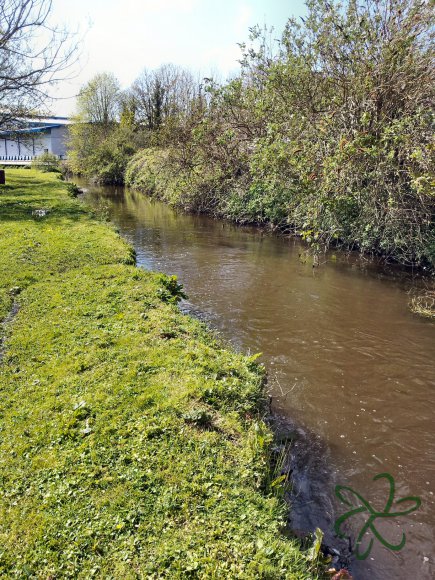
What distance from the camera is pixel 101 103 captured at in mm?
52125

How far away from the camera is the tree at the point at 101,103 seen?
5159 cm

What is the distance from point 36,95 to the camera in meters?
16.8

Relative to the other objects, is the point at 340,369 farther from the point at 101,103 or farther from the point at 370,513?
the point at 101,103

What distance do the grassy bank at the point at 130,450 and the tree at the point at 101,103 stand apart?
49.6 metres

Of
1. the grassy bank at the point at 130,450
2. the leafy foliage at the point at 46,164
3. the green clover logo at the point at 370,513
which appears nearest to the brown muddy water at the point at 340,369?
the green clover logo at the point at 370,513

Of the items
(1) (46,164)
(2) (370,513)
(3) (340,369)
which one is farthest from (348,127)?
(1) (46,164)

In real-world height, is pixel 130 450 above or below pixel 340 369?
above

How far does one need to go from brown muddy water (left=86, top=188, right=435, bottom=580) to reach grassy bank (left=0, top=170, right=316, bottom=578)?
0.99 metres

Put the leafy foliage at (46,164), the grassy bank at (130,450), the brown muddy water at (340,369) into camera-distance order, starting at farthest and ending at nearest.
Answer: the leafy foliage at (46,164), the brown muddy water at (340,369), the grassy bank at (130,450)

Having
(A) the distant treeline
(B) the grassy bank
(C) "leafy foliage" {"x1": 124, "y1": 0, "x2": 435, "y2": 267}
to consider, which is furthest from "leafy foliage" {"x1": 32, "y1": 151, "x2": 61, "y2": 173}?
(B) the grassy bank

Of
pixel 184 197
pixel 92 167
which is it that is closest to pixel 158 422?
pixel 184 197

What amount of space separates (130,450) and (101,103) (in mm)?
55120

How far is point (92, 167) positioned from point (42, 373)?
143 feet

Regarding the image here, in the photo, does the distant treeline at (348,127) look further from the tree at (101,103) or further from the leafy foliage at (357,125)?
the tree at (101,103)
